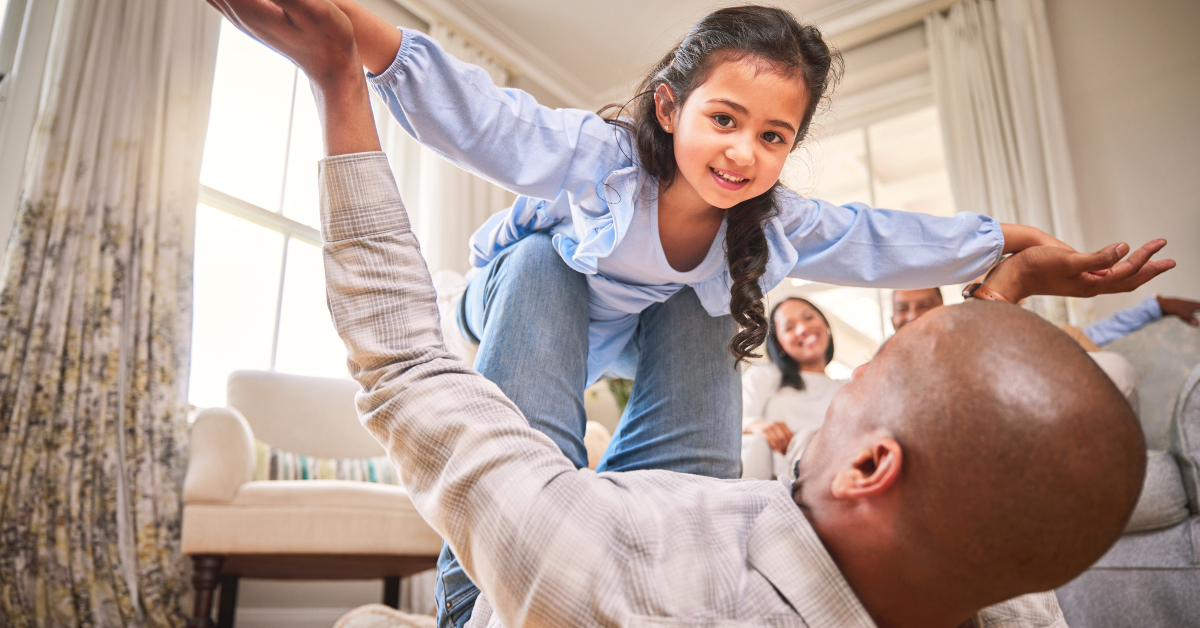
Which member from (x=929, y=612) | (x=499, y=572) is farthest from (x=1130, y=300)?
(x=499, y=572)

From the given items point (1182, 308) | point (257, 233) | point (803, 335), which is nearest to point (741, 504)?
point (803, 335)

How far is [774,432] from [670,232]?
1687mm

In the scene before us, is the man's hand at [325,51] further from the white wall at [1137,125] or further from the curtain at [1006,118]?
the white wall at [1137,125]

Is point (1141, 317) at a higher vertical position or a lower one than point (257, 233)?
lower

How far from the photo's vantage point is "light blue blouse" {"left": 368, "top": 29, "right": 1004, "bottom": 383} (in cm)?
97

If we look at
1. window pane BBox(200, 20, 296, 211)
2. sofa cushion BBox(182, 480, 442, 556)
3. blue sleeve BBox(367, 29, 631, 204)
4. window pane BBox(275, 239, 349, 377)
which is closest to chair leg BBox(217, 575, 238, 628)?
sofa cushion BBox(182, 480, 442, 556)

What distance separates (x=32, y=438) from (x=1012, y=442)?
2.64 meters

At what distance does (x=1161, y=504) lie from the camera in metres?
1.83

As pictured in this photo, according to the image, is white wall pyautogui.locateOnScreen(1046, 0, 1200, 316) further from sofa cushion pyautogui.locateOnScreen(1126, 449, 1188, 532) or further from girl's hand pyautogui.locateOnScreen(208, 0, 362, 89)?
girl's hand pyautogui.locateOnScreen(208, 0, 362, 89)

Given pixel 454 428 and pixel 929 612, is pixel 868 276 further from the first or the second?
pixel 454 428

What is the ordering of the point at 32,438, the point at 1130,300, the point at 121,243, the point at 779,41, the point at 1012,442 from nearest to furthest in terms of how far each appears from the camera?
the point at 1012,442
the point at 779,41
the point at 32,438
the point at 121,243
the point at 1130,300

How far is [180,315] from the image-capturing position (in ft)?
8.53

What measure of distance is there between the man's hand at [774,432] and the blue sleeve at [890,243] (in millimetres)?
1475

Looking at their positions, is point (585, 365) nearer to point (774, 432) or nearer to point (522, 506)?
point (522, 506)
